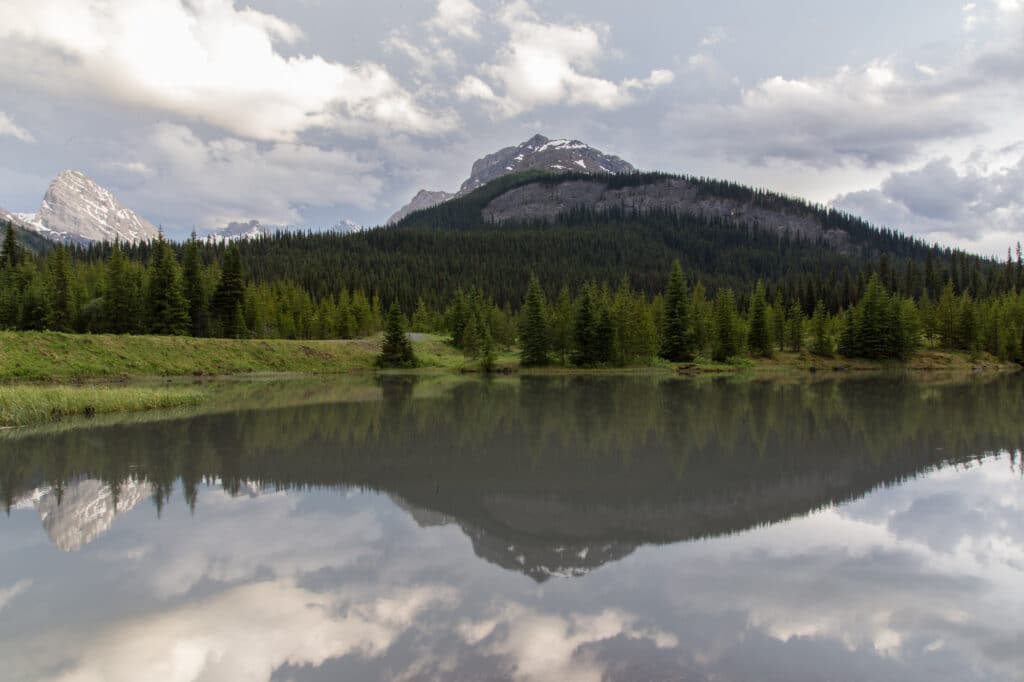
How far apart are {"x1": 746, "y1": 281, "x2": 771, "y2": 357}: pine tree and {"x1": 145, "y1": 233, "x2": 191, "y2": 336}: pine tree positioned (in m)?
67.9

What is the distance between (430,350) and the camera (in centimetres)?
8306

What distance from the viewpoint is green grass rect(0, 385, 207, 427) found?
24734 millimetres

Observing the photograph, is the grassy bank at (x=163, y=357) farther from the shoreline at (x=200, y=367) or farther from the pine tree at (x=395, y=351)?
the pine tree at (x=395, y=351)

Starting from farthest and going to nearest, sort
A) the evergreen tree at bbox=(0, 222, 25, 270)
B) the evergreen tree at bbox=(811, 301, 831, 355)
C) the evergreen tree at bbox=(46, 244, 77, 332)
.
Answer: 1. the evergreen tree at bbox=(0, 222, 25, 270)
2. the evergreen tree at bbox=(811, 301, 831, 355)
3. the evergreen tree at bbox=(46, 244, 77, 332)

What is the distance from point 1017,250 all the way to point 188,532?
190 metres

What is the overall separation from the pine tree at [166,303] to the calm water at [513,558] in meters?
50.4

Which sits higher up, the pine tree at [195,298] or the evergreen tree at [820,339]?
the pine tree at [195,298]

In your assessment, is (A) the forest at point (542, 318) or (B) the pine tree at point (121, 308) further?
(A) the forest at point (542, 318)

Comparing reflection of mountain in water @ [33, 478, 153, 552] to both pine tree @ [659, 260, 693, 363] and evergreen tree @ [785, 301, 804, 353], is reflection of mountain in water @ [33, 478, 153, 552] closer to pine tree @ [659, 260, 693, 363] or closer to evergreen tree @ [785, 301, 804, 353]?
pine tree @ [659, 260, 693, 363]

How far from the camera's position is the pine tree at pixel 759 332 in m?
79.5

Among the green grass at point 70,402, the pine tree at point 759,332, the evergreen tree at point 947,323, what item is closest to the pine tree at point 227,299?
the green grass at point 70,402

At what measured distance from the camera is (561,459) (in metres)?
17.5

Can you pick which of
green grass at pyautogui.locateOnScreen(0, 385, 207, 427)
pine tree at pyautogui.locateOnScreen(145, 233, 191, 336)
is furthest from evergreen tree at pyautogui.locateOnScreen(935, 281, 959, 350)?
pine tree at pyautogui.locateOnScreen(145, 233, 191, 336)

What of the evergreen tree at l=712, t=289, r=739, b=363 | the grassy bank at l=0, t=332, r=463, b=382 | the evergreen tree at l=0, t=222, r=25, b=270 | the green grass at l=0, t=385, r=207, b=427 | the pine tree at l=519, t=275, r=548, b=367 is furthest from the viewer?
the evergreen tree at l=0, t=222, r=25, b=270
